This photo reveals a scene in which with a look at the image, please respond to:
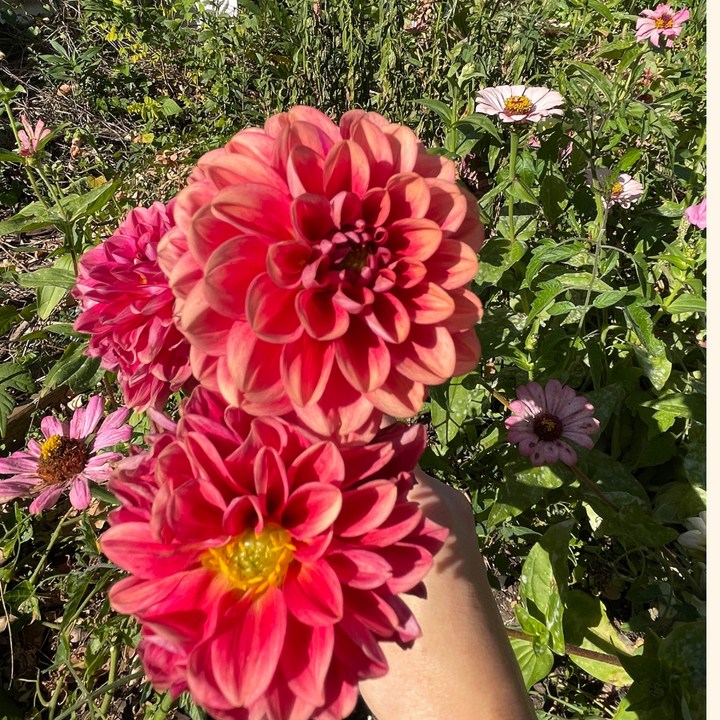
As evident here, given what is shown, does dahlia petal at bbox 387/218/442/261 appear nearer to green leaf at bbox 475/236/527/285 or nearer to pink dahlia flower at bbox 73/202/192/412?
pink dahlia flower at bbox 73/202/192/412

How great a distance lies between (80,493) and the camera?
112 cm

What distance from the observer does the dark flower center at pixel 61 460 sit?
1.20 m

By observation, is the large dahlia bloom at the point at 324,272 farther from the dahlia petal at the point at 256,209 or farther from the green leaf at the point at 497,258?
the green leaf at the point at 497,258

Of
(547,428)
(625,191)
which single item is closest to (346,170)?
(547,428)

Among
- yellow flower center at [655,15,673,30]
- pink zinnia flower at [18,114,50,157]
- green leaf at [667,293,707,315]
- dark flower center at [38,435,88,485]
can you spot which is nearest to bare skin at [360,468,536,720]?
dark flower center at [38,435,88,485]

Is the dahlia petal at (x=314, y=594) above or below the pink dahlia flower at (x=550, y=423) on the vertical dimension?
above

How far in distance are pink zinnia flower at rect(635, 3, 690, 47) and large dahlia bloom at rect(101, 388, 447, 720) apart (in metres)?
2.60

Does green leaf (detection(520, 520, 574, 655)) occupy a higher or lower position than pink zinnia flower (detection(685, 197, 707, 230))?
lower

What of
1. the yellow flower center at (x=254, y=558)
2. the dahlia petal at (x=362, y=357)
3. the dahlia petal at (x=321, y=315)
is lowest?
the yellow flower center at (x=254, y=558)

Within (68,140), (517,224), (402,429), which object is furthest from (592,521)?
(68,140)

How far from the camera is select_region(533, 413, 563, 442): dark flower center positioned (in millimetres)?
1286

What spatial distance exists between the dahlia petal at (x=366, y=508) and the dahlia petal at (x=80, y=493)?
2.42 feet

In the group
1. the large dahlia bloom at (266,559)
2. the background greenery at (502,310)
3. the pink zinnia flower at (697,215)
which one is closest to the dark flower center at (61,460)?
the background greenery at (502,310)

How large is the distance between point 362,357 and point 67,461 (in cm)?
92
